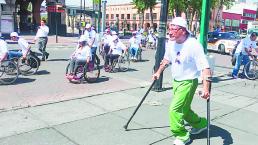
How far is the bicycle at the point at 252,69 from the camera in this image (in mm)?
12133

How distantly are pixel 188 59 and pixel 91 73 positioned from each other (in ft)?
19.6

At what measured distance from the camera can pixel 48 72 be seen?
11750mm

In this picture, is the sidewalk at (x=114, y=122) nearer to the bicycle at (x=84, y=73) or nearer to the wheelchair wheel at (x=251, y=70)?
the bicycle at (x=84, y=73)

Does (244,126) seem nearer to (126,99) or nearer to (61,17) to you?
(126,99)

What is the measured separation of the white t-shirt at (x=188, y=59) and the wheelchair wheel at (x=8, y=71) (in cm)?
605

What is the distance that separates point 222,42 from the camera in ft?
81.1

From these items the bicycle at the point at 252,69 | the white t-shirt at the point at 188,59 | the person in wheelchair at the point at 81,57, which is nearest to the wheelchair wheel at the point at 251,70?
the bicycle at the point at 252,69

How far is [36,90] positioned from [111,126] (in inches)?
142

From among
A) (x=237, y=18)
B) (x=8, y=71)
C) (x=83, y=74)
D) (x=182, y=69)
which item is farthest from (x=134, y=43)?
(x=237, y=18)

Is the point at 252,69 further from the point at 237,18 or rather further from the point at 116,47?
the point at 237,18

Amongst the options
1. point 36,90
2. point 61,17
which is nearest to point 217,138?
point 36,90

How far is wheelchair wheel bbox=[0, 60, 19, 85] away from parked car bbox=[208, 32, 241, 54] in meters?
17.7

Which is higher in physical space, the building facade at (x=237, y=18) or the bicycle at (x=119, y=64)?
the building facade at (x=237, y=18)

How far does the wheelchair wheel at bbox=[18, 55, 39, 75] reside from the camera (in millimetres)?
10789
